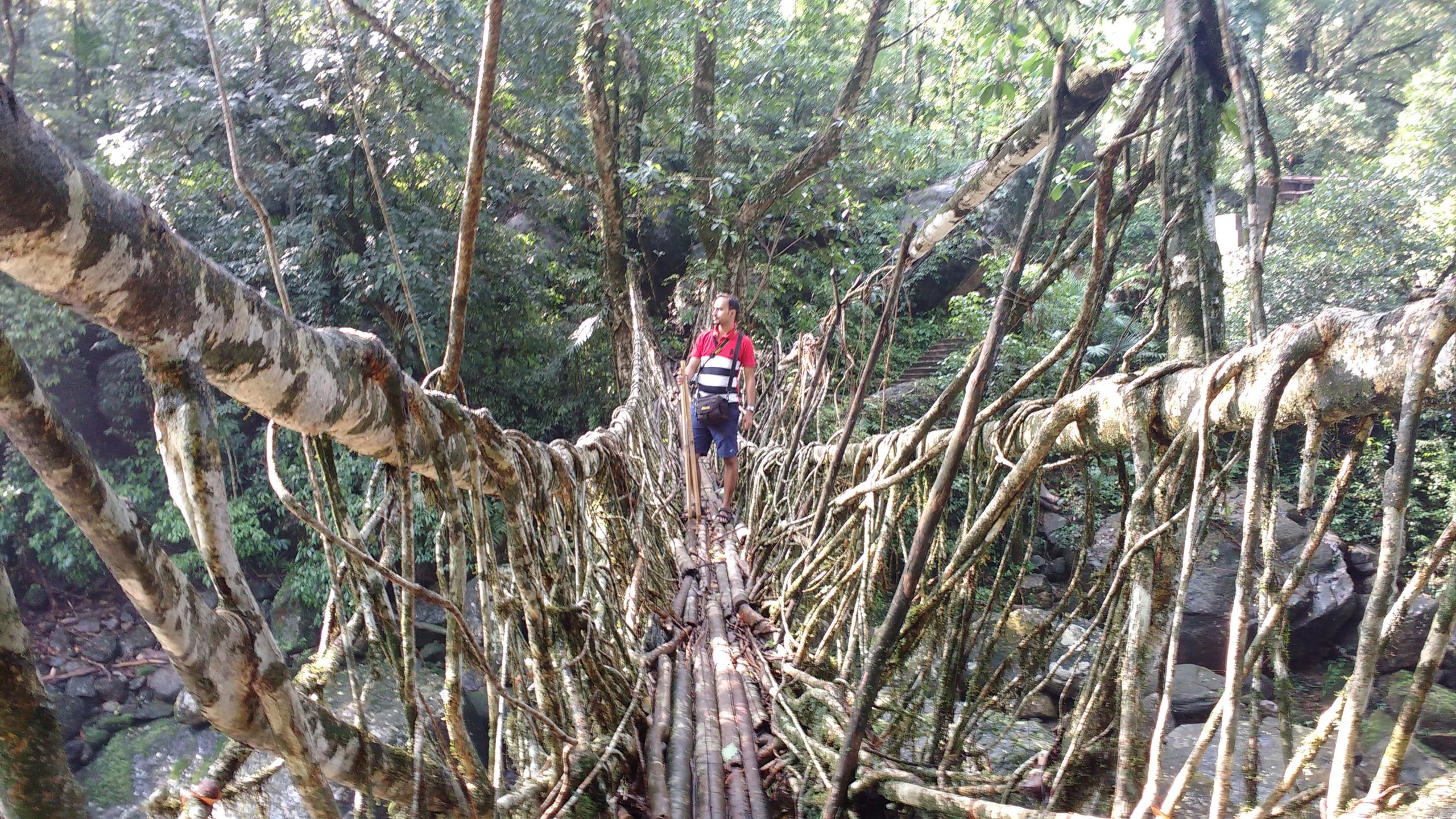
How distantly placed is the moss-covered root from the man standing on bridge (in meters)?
2.89

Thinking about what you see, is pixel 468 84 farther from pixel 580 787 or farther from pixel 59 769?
pixel 59 769

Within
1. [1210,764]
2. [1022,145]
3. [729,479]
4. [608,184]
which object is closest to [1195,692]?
[1210,764]

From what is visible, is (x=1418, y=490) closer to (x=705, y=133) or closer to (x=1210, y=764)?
(x=1210, y=764)

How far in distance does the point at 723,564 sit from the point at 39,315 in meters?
4.42

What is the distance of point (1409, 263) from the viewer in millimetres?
4730

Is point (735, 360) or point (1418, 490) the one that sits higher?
point (735, 360)

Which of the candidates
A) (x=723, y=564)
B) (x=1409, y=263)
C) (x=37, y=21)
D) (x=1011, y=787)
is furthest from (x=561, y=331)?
(x=1409, y=263)

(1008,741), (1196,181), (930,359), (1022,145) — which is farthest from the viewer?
(930,359)

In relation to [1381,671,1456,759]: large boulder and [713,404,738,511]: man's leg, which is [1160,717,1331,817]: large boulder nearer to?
[1381,671,1456,759]: large boulder

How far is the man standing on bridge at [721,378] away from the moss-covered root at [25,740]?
2.89 meters

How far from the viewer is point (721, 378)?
329cm

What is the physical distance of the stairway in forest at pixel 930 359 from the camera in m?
6.97

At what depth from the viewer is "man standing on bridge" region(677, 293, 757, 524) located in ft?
10.7

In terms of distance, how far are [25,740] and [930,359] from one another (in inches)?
290
